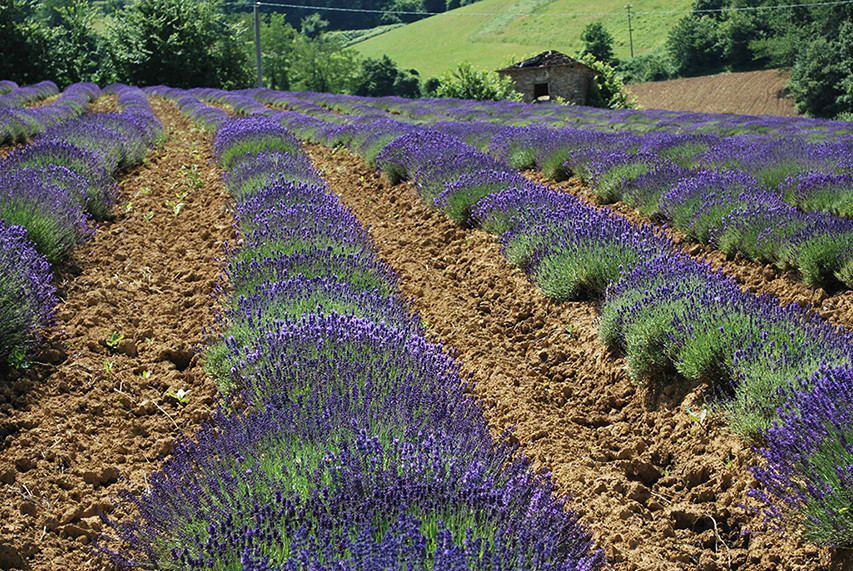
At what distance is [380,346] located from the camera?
9.27ft

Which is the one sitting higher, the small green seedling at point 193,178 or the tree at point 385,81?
the tree at point 385,81

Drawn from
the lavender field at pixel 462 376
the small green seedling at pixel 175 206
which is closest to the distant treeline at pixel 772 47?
the lavender field at pixel 462 376

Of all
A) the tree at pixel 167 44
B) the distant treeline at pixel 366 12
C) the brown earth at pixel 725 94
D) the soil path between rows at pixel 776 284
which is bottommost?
the brown earth at pixel 725 94

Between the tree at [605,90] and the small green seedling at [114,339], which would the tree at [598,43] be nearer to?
the tree at [605,90]

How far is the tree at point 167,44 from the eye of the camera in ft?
92.8

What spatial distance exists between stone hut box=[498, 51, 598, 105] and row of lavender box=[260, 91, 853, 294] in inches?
800

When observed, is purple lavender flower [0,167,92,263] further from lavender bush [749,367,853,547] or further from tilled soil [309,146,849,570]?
lavender bush [749,367,853,547]

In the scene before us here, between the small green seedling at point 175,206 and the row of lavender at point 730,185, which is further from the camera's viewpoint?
the small green seedling at point 175,206

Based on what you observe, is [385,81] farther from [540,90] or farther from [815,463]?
[815,463]

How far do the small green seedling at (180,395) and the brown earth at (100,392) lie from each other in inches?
0.5

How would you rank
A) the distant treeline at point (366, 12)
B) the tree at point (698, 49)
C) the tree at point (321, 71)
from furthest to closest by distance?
the distant treeline at point (366, 12)
the tree at point (698, 49)
the tree at point (321, 71)

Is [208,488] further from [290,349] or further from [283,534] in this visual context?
[290,349]

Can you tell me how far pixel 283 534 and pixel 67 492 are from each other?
130cm

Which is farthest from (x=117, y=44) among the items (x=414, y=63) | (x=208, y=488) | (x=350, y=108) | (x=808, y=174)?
(x=414, y=63)
